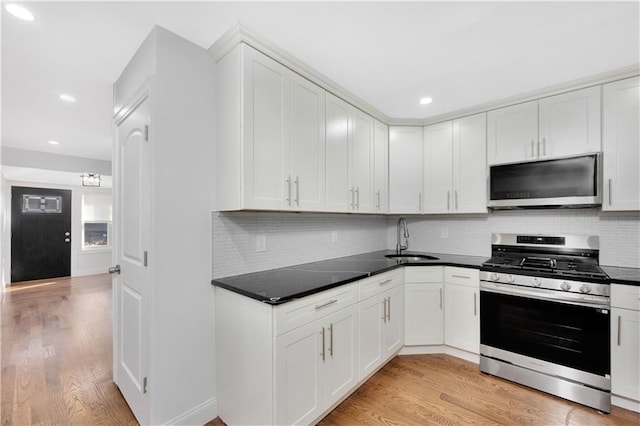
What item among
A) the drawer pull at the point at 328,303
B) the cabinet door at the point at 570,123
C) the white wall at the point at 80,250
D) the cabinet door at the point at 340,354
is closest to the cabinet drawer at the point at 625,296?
the cabinet door at the point at 570,123

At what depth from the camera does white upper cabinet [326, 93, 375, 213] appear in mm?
2408

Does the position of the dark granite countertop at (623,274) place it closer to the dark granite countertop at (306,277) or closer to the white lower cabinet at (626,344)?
the white lower cabinet at (626,344)

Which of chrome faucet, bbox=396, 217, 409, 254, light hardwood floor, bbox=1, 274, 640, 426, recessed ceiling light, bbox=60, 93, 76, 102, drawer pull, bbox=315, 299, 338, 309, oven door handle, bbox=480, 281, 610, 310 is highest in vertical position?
recessed ceiling light, bbox=60, 93, 76, 102

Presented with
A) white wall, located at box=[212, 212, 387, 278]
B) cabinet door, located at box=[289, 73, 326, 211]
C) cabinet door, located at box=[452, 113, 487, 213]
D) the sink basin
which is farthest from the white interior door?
cabinet door, located at box=[452, 113, 487, 213]

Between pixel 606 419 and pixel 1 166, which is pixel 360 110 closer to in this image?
pixel 606 419

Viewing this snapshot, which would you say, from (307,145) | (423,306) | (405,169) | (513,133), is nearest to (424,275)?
(423,306)

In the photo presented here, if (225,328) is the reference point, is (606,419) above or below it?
below

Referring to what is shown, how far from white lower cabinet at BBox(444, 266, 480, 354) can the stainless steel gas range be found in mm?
77

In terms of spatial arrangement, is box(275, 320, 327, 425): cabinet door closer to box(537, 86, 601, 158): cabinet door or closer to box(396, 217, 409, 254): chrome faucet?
box(396, 217, 409, 254): chrome faucet

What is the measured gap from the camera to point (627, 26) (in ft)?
5.47

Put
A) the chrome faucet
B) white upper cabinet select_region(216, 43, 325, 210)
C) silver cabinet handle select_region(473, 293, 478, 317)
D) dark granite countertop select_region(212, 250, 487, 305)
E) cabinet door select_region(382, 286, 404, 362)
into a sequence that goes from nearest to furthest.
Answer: dark granite countertop select_region(212, 250, 487, 305) < white upper cabinet select_region(216, 43, 325, 210) < cabinet door select_region(382, 286, 404, 362) < silver cabinet handle select_region(473, 293, 478, 317) < the chrome faucet

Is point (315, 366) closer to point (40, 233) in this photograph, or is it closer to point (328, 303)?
point (328, 303)

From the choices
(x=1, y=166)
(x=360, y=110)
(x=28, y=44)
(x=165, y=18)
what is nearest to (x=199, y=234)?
(x=165, y=18)

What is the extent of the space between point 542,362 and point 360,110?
2624 millimetres
